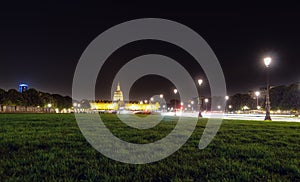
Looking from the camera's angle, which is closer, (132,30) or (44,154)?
(44,154)

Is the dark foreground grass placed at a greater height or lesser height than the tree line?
lesser

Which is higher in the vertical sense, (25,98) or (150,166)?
(25,98)

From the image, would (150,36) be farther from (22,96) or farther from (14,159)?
(22,96)

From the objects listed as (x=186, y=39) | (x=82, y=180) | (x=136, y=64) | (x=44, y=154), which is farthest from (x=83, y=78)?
(x=136, y=64)

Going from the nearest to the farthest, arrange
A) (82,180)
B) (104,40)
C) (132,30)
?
(82,180)
(104,40)
(132,30)

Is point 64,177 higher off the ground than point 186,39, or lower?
lower

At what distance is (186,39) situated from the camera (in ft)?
65.3

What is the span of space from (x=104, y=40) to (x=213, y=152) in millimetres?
10348

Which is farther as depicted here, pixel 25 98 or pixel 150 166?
pixel 25 98

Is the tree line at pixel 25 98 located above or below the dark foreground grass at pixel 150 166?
above

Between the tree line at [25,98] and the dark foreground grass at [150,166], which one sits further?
the tree line at [25,98]

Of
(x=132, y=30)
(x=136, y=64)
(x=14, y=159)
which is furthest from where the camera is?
(x=136, y=64)

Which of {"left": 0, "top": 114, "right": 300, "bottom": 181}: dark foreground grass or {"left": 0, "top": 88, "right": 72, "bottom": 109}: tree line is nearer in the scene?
{"left": 0, "top": 114, "right": 300, "bottom": 181}: dark foreground grass

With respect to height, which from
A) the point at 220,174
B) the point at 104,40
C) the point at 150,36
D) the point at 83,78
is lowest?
the point at 220,174
